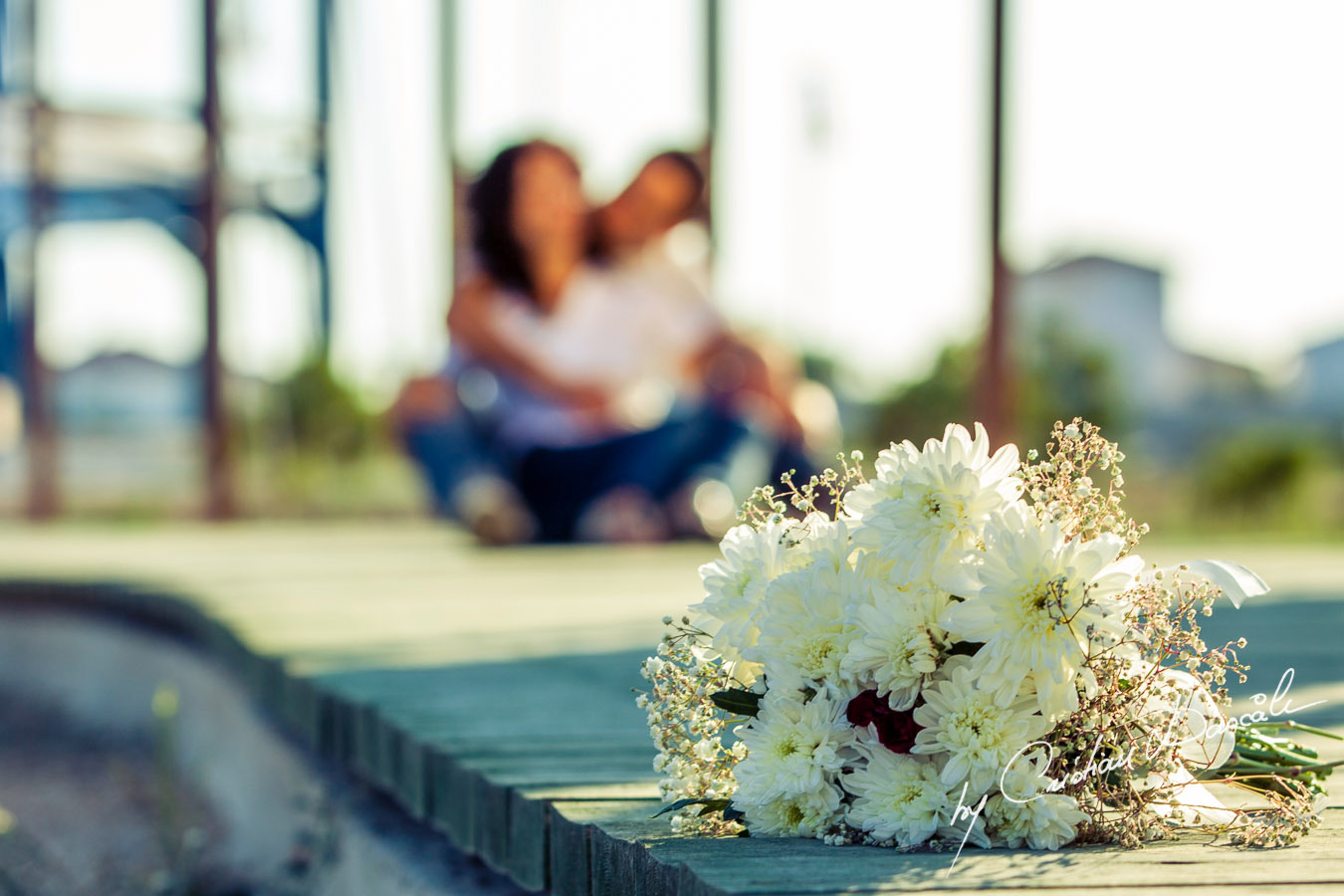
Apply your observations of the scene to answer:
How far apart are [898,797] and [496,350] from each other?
575 cm

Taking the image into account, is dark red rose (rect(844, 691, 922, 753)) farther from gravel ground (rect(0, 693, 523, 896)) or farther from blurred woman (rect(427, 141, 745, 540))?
blurred woman (rect(427, 141, 745, 540))

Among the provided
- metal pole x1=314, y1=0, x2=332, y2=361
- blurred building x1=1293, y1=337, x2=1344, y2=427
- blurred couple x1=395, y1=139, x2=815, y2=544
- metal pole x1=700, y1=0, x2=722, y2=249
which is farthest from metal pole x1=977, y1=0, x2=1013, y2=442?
blurred building x1=1293, y1=337, x2=1344, y2=427

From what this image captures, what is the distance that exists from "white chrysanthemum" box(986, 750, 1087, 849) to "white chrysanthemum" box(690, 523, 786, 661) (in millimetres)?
264

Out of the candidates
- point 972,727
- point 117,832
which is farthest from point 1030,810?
point 117,832

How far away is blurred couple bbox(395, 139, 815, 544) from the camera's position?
6.98 m

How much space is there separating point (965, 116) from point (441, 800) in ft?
19.4

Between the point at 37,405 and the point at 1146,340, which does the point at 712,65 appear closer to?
the point at 37,405

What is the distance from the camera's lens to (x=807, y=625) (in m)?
1.42

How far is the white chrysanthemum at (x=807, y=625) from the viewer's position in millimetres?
1410

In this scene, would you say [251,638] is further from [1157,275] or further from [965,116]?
[1157,275]

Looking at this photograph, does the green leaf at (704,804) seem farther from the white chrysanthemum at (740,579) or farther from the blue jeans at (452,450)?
the blue jeans at (452,450)

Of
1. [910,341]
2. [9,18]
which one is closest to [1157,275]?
[910,341]

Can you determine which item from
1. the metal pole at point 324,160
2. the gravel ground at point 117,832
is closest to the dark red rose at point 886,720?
the gravel ground at point 117,832

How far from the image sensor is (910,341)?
16672mm
